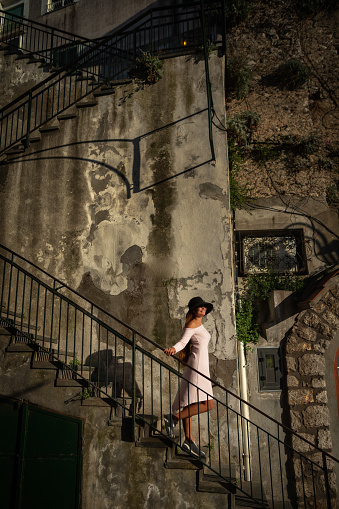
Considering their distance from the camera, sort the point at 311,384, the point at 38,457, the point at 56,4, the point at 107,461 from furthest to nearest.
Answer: the point at 56,4 < the point at 311,384 < the point at 107,461 < the point at 38,457

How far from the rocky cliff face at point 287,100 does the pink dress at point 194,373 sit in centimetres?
441

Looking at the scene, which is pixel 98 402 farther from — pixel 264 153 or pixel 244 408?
pixel 264 153

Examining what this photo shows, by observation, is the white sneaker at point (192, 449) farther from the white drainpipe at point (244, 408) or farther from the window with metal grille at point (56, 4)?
the window with metal grille at point (56, 4)

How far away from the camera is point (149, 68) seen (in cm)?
847

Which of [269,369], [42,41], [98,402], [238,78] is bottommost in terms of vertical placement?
[98,402]

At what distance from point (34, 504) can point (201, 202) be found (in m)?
5.16

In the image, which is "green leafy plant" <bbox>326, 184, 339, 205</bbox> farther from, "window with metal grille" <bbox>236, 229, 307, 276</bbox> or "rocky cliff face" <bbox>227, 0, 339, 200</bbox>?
"window with metal grille" <bbox>236, 229, 307, 276</bbox>

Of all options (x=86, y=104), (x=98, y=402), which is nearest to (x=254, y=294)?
(x=98, y=402)

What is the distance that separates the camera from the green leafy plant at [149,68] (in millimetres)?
8424

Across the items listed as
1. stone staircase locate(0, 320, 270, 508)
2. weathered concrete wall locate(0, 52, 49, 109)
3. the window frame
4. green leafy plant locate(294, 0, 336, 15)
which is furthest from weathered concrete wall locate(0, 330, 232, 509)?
green leafy plant locate(294, 0, 336, 15)

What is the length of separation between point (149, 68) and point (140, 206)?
2.76m

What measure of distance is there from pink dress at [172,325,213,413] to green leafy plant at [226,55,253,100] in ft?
21.8

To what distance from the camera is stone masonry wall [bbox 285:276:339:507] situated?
721 cm

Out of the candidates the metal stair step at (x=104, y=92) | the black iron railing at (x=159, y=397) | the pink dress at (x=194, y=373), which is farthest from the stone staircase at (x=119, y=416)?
the metal stair step at (x=104, y=92)
